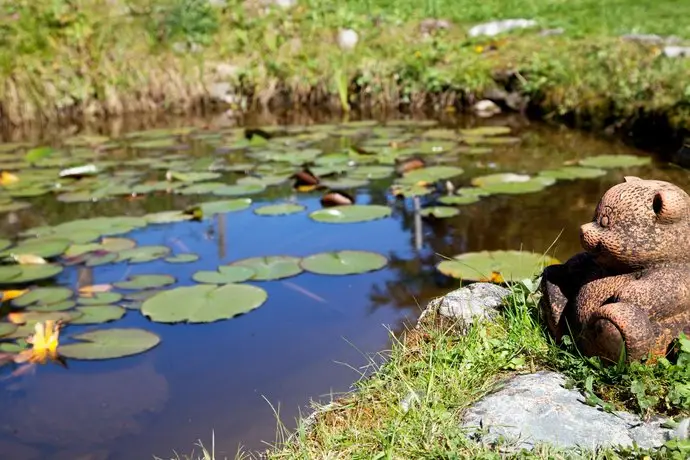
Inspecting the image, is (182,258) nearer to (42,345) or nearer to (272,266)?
(272,266)

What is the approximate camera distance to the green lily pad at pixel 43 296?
3754mm

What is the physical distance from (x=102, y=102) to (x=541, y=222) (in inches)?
238

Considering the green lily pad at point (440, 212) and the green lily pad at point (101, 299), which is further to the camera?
the green lily pad at point (440, 212)

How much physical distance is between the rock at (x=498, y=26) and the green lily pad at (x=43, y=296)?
699cm

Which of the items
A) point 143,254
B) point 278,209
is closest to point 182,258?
point 143,254

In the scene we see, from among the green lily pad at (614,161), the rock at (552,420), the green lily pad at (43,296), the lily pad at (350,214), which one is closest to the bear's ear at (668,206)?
the rock at (552,420)

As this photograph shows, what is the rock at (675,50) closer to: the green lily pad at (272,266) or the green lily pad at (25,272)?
the green lily pad at (272,266)

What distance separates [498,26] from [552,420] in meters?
8.36

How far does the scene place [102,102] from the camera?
29.0ft

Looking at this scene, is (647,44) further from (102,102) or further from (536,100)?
Answer: (102,102)

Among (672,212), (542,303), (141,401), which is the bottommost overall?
(141,401)

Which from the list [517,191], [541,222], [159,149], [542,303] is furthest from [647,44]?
[542,303]

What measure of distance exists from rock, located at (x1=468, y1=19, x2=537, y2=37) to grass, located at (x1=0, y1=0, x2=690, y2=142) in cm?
16

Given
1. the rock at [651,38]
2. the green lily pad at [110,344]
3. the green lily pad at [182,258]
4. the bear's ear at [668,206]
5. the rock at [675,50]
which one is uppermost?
the rock at [651,38]
